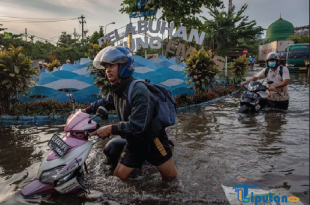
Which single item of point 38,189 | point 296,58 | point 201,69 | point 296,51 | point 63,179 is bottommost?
point 38,189

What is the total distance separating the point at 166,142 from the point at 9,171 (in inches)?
99.3

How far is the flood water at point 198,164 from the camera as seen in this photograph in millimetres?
3098

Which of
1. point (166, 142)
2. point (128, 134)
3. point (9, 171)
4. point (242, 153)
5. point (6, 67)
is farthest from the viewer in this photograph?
point (6, 67)

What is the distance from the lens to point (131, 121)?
2.74m

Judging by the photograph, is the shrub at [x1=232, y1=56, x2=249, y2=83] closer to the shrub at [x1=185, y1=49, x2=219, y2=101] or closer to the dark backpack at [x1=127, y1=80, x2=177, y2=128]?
the shrub at [x1=185, y1=49, x2=219, y2=101]

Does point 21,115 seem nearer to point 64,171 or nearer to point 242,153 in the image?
point 64,171

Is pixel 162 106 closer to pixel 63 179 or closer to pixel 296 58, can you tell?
pixel 63 179

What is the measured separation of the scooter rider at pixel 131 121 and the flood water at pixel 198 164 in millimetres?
303

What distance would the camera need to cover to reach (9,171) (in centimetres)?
390

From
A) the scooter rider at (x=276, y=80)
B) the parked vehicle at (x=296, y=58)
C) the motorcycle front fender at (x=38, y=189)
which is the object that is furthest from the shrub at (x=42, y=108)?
the parked vehicle at (x=296, y=58)

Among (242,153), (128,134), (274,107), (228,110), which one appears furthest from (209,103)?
(128,134)

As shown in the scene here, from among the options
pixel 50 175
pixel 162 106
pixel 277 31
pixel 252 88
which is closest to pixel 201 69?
pixel 252 88

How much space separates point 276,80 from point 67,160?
5651 millimetres

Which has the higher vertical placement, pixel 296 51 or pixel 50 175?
pixel 296 51
